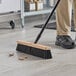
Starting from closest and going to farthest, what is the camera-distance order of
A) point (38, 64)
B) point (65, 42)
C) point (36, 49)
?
point (38, 64)
point (36, 49)
point (65, 42)

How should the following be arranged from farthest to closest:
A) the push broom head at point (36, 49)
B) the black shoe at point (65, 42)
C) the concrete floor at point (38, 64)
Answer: the black shoe at point (65, 42) → the push broom head at point (36, 49) → the concrete floor at point (38, 64)

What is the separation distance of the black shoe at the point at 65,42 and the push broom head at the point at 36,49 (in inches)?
12.2

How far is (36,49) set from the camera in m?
1.85

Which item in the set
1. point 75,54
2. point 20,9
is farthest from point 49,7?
point 75,54

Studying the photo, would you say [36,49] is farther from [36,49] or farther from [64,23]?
[64,23]

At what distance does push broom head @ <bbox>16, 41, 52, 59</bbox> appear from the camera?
1796mm

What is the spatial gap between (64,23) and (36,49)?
1.42 ft

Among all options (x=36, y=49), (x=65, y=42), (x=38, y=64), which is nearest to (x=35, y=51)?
(x=36, y=49)

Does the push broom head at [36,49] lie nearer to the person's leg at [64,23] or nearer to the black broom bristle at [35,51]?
the black broom bristle at [35,51]

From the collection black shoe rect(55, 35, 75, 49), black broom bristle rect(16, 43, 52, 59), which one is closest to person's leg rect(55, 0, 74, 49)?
black shoe rect(55, 35, 75, 49)

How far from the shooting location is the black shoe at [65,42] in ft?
6.88

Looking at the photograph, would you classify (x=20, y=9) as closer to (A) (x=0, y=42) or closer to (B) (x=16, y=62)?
(A) (x=0, y=42)

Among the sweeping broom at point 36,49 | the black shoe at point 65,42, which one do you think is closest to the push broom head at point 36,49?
the sweeping broom at point 36,49

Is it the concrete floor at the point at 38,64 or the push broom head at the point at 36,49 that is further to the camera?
the push broom head at the point at 36,49
